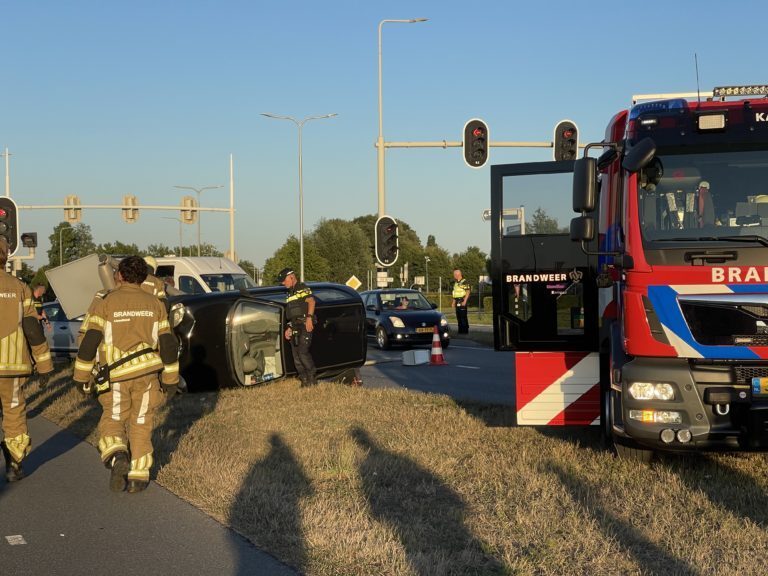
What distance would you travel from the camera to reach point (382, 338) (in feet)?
81.0

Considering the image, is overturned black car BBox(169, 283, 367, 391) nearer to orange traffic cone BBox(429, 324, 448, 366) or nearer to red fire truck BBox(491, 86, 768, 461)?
orange traffic cone BBox(429, 324, 448, 366)

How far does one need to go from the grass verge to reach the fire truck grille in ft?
2.68

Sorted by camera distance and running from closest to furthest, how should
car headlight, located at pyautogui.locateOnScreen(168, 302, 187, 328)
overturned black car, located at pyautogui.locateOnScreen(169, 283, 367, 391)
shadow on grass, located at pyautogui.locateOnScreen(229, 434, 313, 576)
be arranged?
1. shadow on grass, located at pyautogui.locateOnScreen(229, 434, 313, 576)
2. car headlight, located at pyautogui.locateOnScreen(168, 302, 187, 328)
3. overturned black car, located at pyautogui.locateOnScreen(169, 283, 367, 391)

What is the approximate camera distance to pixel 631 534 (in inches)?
235

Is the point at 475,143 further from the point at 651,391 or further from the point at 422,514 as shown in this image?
the point at 422,514

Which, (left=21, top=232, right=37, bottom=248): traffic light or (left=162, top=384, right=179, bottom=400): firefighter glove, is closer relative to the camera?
(left=162, top=384, right=179, bottom=400): firefighter glove

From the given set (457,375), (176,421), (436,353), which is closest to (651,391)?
(176,421)

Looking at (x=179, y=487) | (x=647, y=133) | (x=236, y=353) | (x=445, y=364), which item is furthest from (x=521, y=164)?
(x=445, y=364)

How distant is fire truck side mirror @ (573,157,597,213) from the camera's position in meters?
7.18

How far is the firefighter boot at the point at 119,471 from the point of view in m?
7.74

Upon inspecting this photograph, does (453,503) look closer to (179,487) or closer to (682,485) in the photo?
(682,485)

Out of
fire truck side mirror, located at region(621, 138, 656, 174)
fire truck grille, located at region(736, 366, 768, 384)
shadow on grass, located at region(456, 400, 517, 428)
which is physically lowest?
shadow on grass, located at region(456, 400, 517, 428)

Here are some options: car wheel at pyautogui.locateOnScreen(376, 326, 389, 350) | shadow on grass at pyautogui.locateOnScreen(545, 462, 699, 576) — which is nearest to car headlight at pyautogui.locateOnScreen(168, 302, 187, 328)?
shadow on grass at pyautogui.locateOnScreen(545, 462, 699, 576)

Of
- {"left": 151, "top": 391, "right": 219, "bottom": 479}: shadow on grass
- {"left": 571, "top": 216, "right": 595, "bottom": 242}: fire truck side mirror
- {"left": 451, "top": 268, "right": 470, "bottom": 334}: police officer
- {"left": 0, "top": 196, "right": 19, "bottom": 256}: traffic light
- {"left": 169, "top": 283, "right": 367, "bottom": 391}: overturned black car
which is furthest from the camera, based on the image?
{"left": 451, "top": 268, "right": 470, "bottom": 334}: police officer
